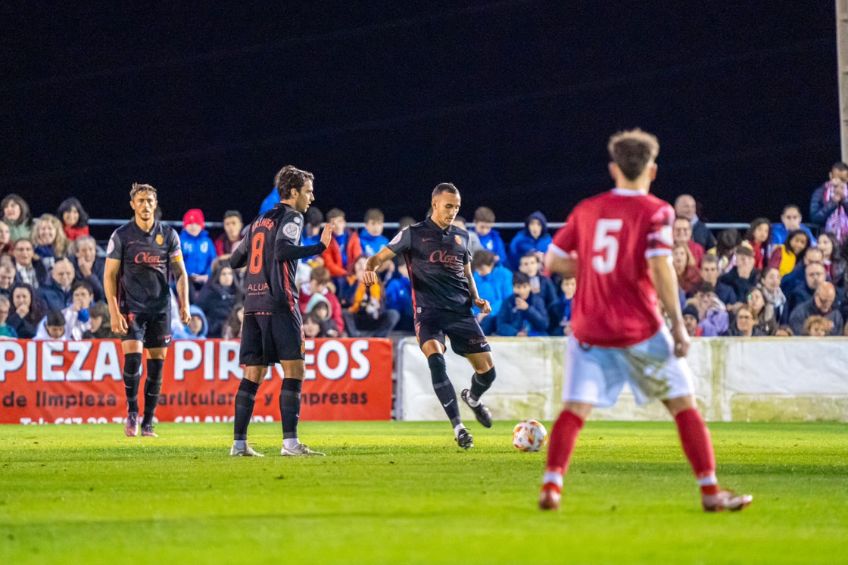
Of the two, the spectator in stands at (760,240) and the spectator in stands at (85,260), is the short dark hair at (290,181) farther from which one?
the spectator in stands at (760,240)

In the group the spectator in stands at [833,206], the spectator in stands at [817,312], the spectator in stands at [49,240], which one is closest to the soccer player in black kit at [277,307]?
the spectator in stands at [49,240]

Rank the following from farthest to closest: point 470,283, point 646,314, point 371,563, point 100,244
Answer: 1. point 100,244
2. point 470,283
3. point 646,314
4. point 371,563

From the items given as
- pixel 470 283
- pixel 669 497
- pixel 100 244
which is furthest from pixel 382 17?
pixel 669 497

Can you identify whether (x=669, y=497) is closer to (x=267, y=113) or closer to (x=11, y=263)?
(x=11, y=263)

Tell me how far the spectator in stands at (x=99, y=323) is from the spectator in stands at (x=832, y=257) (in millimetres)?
9808

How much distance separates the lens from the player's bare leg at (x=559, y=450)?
791cm

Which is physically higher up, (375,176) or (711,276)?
(375,176)

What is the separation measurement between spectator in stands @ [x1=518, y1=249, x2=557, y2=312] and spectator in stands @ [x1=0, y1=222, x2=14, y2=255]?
6967 millimetres

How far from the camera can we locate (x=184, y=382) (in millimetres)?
20172

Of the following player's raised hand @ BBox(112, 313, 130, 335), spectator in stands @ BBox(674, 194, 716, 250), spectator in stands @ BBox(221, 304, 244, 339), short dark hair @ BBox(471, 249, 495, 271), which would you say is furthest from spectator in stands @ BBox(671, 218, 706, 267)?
player's raised hand @ BBox(112, 313, 130, 335)

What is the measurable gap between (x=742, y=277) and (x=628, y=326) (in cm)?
1372

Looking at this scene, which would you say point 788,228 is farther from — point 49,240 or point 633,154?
point 633,154

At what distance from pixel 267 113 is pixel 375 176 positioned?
2329 mm

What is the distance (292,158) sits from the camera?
93.7ft
